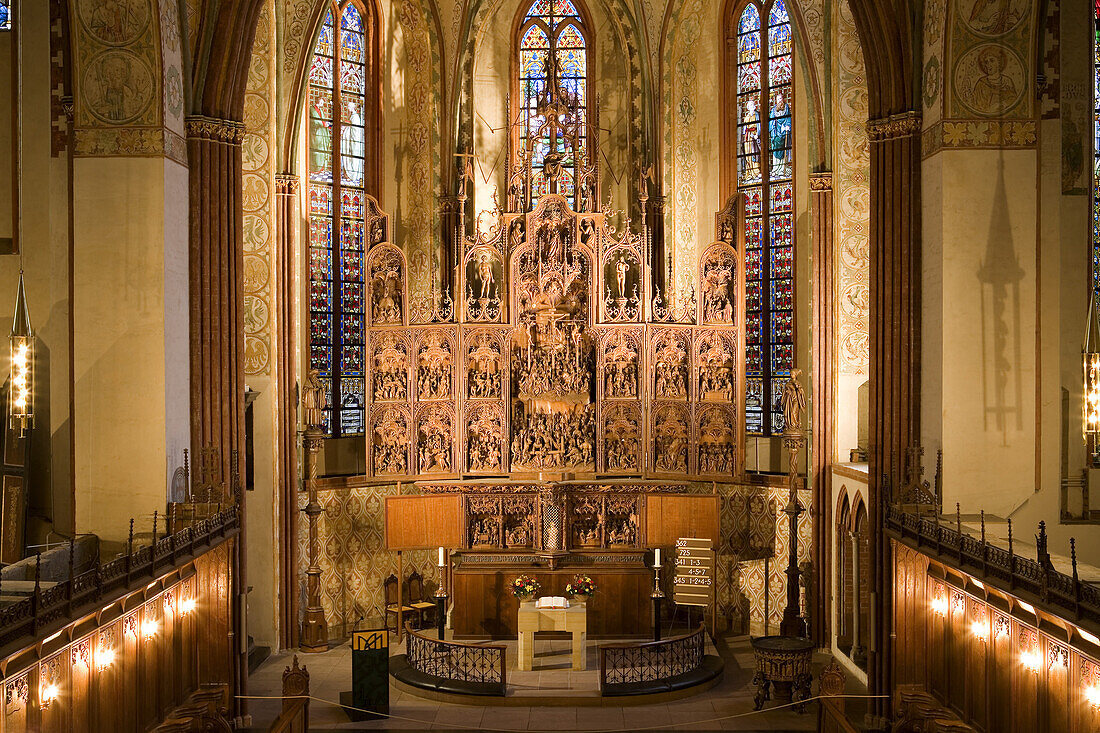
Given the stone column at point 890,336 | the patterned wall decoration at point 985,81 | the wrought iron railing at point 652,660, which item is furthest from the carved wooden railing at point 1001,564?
the patterned wall decoration at point 985,81

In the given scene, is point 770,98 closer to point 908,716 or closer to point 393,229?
point 393,229

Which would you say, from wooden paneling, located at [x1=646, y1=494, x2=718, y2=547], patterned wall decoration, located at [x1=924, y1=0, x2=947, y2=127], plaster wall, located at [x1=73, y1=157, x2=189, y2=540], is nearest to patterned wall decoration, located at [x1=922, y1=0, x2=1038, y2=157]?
patterned wall decoration, located at [x1=924, y1=0, x2=947, y2=127]

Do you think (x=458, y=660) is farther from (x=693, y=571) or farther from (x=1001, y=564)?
(x=1001, y=564)

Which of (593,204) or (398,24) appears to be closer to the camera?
(593,204)

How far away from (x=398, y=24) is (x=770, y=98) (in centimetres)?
706

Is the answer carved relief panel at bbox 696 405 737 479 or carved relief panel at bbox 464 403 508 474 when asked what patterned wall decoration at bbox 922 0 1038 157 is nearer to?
carved relief panel at bbox 696 405 737 479

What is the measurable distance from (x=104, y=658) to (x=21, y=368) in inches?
116

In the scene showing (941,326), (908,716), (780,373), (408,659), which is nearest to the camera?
(908,716)

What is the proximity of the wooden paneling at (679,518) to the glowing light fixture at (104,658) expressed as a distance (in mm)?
10136

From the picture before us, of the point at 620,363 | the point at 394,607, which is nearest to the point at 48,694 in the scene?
the point at 394,607

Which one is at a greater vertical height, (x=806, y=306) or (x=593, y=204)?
(x=593, y=204)

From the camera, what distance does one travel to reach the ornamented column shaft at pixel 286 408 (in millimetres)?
19000

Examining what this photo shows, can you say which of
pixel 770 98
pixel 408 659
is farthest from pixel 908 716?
pixel 770 98

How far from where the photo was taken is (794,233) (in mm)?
20281
